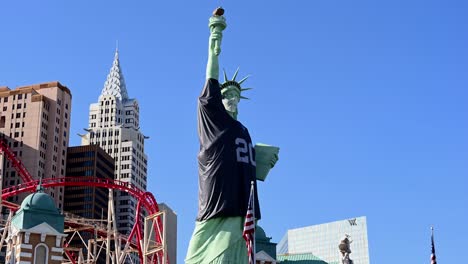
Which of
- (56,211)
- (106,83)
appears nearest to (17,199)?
(106,83)

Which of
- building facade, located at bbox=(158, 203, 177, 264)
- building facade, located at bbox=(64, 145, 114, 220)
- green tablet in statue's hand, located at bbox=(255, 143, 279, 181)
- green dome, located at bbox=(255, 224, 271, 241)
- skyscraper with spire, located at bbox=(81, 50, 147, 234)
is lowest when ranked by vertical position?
green dome, located at bbox=(255, 224, 271, 241)

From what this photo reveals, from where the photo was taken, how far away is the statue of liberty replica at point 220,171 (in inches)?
1271

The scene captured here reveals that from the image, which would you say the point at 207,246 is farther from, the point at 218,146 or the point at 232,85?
the point at 232,85

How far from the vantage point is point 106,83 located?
136125 mm

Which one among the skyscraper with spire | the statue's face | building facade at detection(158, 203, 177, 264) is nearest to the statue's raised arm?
the statue's face

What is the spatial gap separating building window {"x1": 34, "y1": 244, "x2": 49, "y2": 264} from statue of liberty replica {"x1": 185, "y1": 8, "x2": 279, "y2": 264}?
6.25 meters

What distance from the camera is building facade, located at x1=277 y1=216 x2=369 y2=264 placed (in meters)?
74.4

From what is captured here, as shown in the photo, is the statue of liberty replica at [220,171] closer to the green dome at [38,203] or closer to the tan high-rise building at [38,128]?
the green dome at [38,203]

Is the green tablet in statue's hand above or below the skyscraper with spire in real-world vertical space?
below

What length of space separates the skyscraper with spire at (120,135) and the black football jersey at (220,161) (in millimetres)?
88848

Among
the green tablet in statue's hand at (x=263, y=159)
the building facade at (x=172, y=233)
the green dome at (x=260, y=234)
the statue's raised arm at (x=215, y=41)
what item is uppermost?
the building facade at (x=172, y=233)

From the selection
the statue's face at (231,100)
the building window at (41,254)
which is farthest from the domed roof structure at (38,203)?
the statue's face at (231,100)

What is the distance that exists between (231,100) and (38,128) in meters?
78.9

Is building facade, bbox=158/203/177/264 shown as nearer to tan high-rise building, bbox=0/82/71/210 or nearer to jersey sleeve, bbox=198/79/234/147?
tan high-rise building, bbox=0/82/71/210
